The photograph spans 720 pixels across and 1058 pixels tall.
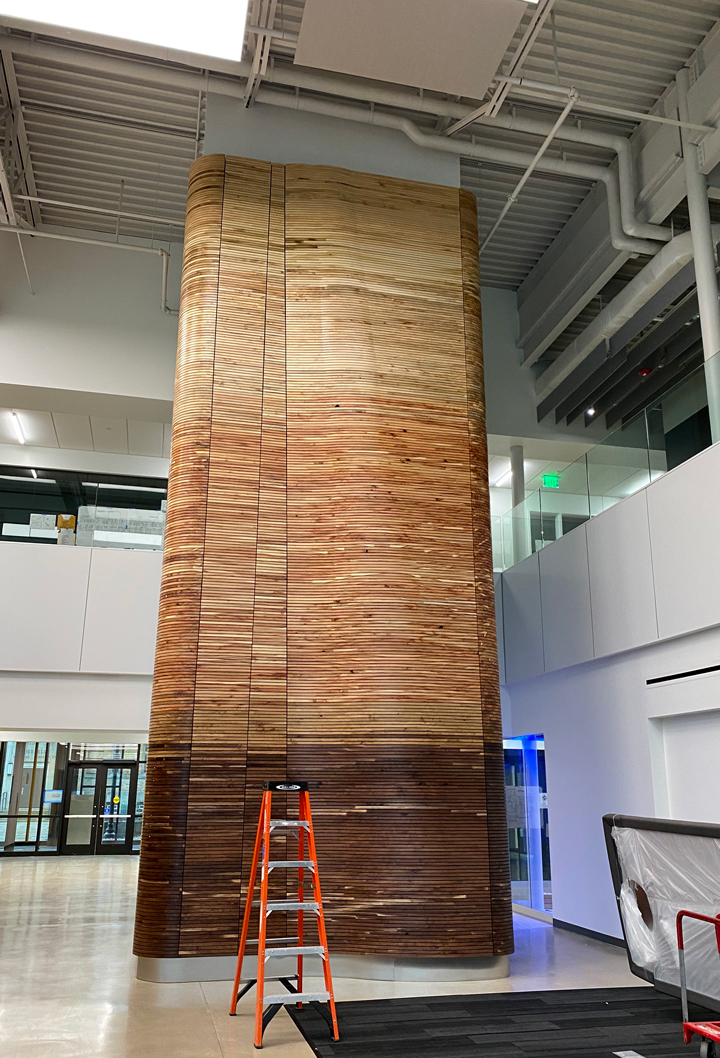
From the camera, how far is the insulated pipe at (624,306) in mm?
8117

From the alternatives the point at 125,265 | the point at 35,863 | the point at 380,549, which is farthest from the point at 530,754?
the point at 35,863

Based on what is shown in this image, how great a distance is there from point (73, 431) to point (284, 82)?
238 inches

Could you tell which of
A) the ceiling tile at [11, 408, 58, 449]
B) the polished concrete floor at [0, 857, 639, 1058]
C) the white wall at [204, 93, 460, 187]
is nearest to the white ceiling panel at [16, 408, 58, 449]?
the ceiling tile at [11, 408, 58, 449]

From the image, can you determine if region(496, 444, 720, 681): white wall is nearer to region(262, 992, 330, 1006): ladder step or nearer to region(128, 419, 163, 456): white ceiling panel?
region(262, 992, 330, 1006): ladder step

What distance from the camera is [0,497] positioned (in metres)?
9.78

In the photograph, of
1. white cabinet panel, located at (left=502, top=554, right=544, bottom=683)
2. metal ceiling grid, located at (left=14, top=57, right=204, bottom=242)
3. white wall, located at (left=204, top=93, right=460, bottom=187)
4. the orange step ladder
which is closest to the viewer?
the orange step ladder

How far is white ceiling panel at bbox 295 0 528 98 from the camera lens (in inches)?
236

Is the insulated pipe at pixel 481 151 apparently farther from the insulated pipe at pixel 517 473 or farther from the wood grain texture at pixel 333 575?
the insulated pipe at pixel 517 473

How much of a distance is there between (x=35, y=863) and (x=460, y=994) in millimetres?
13311

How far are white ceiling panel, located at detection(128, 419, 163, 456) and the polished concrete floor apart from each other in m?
6.00

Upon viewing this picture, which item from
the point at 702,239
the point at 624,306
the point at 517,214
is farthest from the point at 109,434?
the point at 702,239

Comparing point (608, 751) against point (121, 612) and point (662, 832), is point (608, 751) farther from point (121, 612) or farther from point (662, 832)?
point (121, 612)

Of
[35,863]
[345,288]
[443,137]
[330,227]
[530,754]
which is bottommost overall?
[35,863]

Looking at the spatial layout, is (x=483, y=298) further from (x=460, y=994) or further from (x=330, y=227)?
(x=460, y=994)
